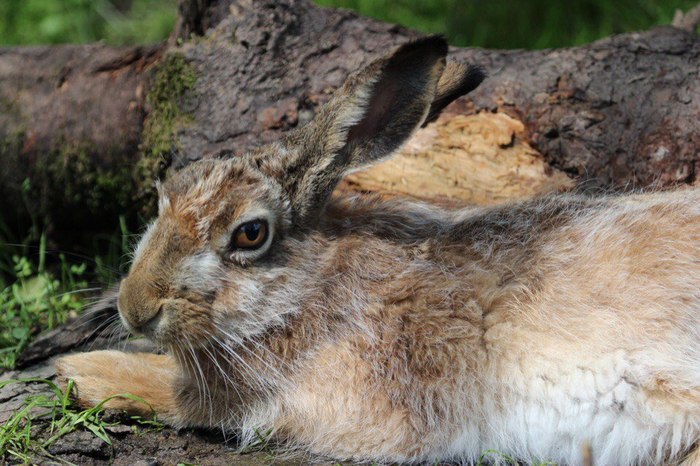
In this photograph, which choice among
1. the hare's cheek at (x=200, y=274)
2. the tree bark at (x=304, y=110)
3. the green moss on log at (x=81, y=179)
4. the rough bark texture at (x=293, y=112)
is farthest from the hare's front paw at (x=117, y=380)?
the green moss on log at (x=81, y=179)

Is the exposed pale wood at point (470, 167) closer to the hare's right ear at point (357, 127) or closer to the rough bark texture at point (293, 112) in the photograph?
the rough bark texture at point (293, 112)

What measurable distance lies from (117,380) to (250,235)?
871 mm

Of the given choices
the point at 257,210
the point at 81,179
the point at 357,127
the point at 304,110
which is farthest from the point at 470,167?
the point at 81,179

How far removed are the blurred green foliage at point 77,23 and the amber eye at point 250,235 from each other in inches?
158

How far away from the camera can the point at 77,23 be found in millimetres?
7211

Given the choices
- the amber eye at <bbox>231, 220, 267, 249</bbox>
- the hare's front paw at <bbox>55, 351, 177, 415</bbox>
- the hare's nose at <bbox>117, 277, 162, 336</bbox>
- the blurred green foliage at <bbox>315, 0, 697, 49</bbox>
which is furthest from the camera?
the blurred green foliage at <bbox>315, 0, 697, 49</bbox>

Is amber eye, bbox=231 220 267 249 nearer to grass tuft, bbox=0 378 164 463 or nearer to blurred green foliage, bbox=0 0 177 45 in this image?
grass tuft, bbox=0 378 164 463

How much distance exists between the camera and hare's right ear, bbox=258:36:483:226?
3.54 m

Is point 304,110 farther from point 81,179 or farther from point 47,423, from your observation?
point 47,423

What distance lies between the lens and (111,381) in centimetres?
374

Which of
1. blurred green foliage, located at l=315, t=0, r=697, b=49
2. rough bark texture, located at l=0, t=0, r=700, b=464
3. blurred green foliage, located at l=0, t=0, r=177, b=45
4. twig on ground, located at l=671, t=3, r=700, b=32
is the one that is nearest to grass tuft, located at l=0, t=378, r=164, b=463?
rough bark texture, located at l=0, t=0, r=700, b=464

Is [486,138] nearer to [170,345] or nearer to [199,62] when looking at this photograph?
[199,62]

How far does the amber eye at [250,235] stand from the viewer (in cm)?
351

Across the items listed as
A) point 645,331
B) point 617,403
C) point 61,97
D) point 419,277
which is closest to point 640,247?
point 645,331
